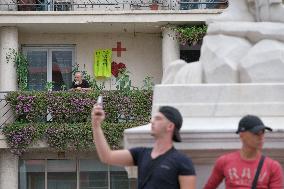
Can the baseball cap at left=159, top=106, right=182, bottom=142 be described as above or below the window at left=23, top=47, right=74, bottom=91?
below

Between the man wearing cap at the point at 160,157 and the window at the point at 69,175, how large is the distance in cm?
1818

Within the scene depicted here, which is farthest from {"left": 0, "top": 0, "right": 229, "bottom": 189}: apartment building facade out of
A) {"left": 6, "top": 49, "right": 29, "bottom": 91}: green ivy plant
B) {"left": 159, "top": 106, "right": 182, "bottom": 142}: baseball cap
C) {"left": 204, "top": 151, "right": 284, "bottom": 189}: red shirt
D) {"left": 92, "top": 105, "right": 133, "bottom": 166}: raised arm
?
{"left": 204, "top": 151, "right": 284, "bottom": 189}: red shirt

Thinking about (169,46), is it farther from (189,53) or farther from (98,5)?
(98,5)

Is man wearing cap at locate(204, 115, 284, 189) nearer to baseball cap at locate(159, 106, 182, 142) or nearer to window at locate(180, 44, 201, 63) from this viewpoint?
baseball cap at locate(159, 106, 182, 142)

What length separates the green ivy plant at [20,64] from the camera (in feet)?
78.2

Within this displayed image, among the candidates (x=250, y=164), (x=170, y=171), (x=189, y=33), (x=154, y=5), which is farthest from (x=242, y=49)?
(x=154, y=5)

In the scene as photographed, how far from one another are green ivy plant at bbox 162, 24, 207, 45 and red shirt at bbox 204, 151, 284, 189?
1780 centimetres

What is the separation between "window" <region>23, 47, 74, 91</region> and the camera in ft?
82.6

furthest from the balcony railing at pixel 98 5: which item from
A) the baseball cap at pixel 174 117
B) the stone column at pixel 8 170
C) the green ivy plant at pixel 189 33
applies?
the baseball cap at pixel 174 117

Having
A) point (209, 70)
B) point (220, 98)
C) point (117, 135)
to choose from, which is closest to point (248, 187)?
point (220, 98)

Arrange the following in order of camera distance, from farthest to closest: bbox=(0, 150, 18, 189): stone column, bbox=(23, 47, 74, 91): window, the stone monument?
1. bbox=(23, 47, 74, 91): window
2. bbox=(0, 150, 18, 189): stone column
3. the stone monument

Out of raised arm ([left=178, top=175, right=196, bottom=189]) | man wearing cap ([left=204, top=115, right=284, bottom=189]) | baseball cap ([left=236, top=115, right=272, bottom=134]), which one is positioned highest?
baseball cap ([left=236, top=115, right=272, bottom=134])

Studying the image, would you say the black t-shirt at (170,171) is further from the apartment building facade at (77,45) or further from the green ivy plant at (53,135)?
the apartment building facade at (77,45)

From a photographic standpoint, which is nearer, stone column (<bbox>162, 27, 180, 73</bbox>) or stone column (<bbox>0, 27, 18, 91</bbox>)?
stone column (<bbox>0, 27, 18, 91</bbox>)
